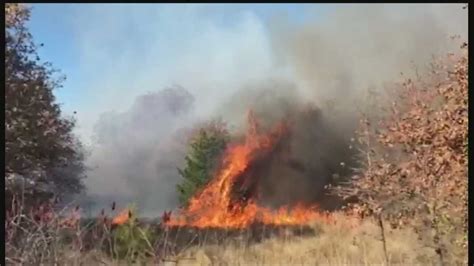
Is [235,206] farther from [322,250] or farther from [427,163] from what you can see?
[427,163]

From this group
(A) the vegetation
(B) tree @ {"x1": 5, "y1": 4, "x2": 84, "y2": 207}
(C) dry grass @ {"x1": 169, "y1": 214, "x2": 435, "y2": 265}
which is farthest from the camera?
(B) tree @ {"x1": 5, "y1": 4, "x2": 84, "y2": 207}

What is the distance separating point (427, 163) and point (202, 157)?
4.68m

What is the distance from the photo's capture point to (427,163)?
22.6ft

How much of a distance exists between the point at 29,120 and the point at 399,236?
594 cm

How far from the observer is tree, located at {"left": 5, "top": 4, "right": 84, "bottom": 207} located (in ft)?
30.7

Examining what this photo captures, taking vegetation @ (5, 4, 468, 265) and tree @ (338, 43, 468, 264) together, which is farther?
tree @ (338, 43, 468, 264)

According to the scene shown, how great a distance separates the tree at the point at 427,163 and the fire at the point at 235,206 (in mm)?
2403

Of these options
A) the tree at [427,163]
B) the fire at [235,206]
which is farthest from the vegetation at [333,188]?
the fire at [235,206]

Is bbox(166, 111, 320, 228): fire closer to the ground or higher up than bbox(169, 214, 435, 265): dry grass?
higher up

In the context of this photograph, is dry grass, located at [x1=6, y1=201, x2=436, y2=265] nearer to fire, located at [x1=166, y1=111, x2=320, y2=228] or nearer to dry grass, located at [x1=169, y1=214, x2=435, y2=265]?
dry grass, located at [x1=169, y1=214, x2=435, y2=265]

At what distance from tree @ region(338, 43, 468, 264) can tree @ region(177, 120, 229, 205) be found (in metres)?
2.87

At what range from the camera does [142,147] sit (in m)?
10.7

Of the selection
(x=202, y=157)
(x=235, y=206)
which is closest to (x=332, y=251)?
(x=235, y=206)

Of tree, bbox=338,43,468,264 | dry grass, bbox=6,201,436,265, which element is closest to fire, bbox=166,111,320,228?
dry grass, bbox=6,201,436,265
